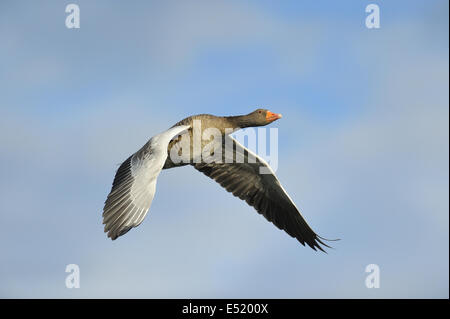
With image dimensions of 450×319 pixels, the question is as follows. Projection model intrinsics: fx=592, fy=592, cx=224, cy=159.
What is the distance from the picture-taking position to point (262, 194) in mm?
17188

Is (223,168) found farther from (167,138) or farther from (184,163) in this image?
(167,138)

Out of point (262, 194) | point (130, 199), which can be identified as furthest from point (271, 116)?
point (130, 199)

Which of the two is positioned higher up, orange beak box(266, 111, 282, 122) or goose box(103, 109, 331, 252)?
orange beak box(266, 111, 282, 122)

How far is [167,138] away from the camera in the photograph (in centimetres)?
1330

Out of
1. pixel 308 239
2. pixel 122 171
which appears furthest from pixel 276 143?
pixel 122 171

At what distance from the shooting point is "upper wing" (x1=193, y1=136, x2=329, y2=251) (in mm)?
16842

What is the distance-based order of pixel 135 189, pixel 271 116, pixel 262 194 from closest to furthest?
pixel 135 189, pixel 271 116, pixel 262 194

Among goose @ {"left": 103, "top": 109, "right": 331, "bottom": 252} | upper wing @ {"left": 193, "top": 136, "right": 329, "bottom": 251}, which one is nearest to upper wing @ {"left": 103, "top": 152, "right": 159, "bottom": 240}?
goose @ {"left": 103, "top": 109, "right": 331, "bottom": 252}

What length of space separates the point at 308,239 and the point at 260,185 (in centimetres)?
206

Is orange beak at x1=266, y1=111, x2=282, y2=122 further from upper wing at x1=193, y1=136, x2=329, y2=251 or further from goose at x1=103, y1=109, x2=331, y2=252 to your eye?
upper wing at x1=193, y1=136, x2=329, y2=251

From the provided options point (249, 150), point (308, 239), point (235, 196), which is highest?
point (249, 150)

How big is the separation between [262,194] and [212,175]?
5.10 feet

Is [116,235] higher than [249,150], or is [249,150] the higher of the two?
[249,150]

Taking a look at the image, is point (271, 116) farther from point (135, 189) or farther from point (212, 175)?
point (135, 189)
